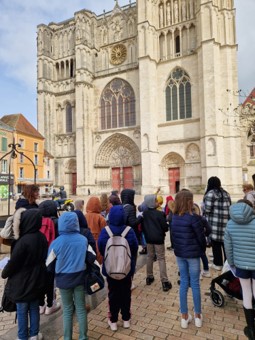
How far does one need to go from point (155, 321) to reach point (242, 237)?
1.63 meters

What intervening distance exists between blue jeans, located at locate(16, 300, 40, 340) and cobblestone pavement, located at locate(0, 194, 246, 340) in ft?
0.90

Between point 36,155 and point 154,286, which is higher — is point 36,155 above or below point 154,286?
above

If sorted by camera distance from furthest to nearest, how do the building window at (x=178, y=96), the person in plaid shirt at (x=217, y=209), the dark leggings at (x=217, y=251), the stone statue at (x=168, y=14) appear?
the stone statue at (x=168, y=14)
the building window at (x=178, y=96)
the dark leggings at (x=217, y=251)
the person in plaid shirt at (x=217, y=209)

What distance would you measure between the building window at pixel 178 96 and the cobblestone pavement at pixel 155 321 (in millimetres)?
22445

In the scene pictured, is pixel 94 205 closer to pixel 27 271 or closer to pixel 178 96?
pixel 27 271

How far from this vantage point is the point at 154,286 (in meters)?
4.26

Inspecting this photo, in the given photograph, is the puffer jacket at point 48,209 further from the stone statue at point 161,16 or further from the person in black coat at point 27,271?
the stone statue at point 161,16

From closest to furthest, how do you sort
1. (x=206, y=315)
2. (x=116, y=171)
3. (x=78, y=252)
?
(x=78, y=252), (x=206, y=315), (x=116, y=171)

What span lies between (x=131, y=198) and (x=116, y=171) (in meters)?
24.2

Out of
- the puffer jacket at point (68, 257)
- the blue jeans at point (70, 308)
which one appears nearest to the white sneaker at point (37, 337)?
the blue jeans at point (70, 308)

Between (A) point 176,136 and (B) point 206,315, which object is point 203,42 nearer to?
(A) point 176,136

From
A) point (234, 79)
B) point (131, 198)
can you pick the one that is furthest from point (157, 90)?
point (131, 198)

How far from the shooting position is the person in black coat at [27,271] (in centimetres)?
256

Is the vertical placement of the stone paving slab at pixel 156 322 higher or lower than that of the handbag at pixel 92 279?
lower
